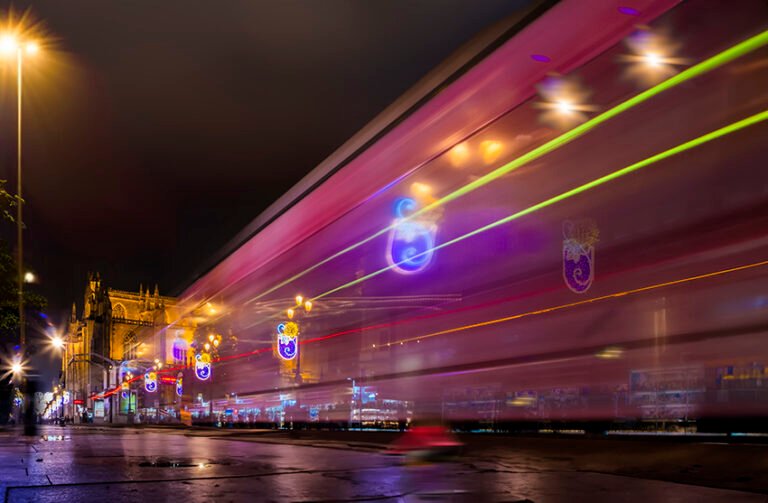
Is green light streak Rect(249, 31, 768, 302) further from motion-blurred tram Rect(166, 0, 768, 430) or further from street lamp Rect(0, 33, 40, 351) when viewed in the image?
street lamp Rect(0, 33, 40, 351)

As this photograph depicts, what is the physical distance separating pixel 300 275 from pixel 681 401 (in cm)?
705

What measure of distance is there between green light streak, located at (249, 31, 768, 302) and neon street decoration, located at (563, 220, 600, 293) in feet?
2.82

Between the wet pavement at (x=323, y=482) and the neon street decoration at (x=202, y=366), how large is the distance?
9045 millimetres

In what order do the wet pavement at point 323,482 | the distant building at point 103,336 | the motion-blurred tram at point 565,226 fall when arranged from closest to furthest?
the motion-blurred tram at point 565,226 → the wet pavement at point 323,482 → the distant building at point 103,336

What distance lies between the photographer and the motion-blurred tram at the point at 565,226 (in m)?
5.88

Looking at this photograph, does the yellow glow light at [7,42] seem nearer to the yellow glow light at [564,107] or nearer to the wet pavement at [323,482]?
the wet pavement at [323,482]

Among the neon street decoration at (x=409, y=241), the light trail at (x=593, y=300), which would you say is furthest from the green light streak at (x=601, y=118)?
the light trail at (x=593, y=300)

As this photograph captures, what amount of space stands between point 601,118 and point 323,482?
614 cm

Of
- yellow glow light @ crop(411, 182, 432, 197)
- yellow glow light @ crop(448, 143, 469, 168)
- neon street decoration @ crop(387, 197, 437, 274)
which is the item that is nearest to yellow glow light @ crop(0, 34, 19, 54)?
neon street decoration @ crop(387, 197, 437, 274)

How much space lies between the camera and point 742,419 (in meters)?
7.88

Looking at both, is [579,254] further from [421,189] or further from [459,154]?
[421,189]

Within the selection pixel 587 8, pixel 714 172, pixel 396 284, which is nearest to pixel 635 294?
pixel 714 172

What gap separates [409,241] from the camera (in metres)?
9.55

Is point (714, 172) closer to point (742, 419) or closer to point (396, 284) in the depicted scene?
point (742, 419)
